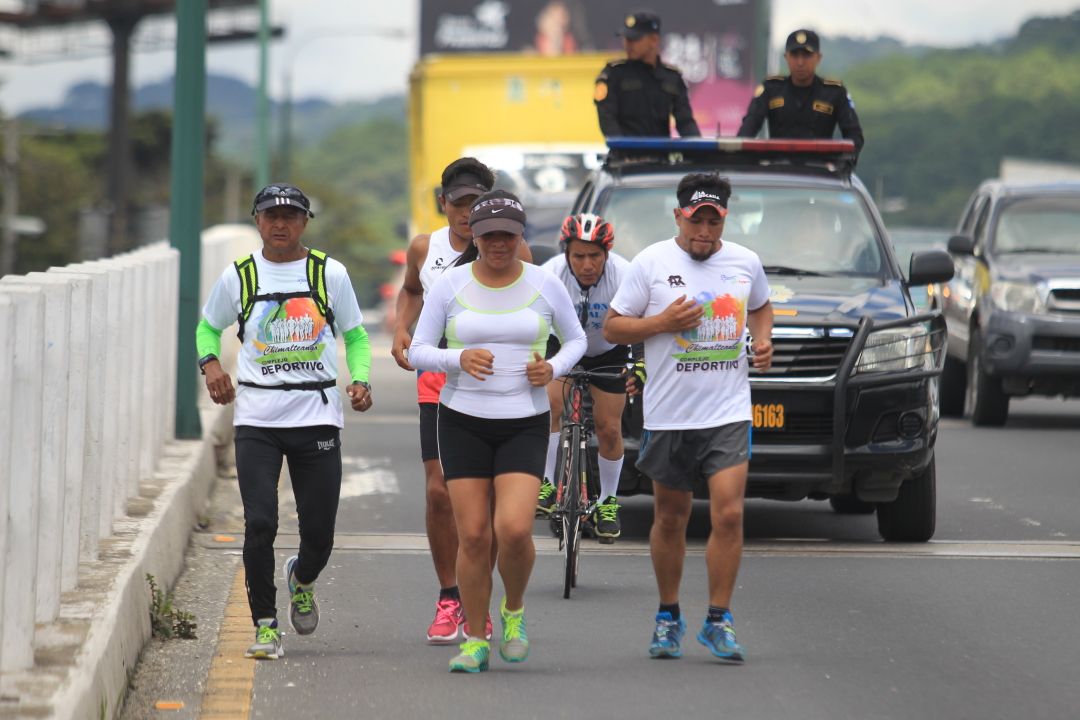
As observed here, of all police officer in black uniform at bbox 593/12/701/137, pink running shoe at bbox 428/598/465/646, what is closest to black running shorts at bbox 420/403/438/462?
pink running shoe at bbox 428/598/465/646

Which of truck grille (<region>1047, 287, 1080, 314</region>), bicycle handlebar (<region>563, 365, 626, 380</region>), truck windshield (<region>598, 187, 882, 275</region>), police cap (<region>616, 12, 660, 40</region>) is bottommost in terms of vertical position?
bicycle handlebar (<region>563, 365, 626, 380</region>)

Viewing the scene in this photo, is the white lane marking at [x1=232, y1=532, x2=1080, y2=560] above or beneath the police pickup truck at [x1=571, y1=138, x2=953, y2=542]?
beneath

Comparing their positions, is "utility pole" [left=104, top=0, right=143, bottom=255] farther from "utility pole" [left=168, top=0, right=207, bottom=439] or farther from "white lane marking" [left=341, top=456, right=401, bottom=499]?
"utility pole" [left=168, top=0, right=207, bottom=439]

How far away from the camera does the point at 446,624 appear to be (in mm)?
8438

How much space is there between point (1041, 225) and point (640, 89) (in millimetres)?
6730

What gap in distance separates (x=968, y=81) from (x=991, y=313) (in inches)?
2837

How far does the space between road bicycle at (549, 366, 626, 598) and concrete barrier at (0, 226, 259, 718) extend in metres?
1.76

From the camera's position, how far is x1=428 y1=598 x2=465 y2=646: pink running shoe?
8422mm

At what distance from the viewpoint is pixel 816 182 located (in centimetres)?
1248

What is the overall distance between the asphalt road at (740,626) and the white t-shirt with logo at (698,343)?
939 mm

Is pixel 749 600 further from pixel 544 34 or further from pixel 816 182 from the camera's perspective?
pixel 544 34

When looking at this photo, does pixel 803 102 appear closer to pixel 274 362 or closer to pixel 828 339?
pixel 828 339

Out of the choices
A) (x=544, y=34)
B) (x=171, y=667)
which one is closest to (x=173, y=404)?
(x=171, y=667)

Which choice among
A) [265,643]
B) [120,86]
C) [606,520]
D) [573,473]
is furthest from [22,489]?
[120,86]
